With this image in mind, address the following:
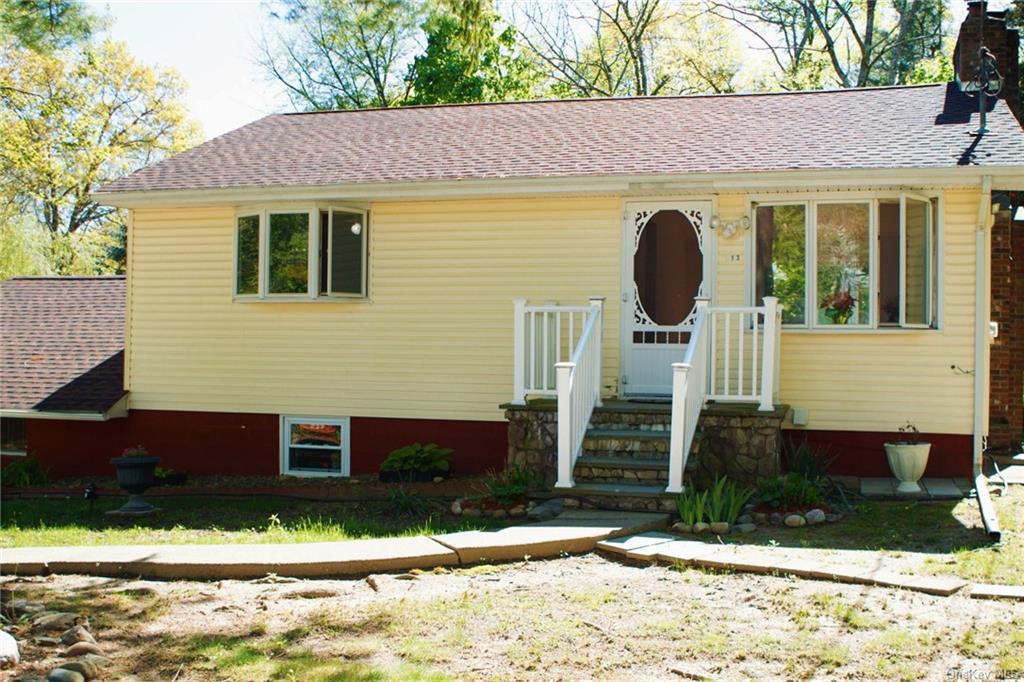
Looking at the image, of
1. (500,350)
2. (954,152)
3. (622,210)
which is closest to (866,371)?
(954,152)

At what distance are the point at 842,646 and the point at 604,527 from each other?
10.3ft

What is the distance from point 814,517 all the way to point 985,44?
797cm

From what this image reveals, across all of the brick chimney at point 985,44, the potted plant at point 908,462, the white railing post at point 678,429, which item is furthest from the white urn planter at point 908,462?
the brick chimney at point 985,44

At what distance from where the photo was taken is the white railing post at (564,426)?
9797 mm

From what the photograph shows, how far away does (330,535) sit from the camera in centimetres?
888

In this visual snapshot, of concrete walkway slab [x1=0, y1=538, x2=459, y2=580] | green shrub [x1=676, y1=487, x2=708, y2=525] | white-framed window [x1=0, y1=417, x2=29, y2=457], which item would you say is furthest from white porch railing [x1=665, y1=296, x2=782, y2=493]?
white-framed window [x1=0, y1=417, x2=29, y2=457]

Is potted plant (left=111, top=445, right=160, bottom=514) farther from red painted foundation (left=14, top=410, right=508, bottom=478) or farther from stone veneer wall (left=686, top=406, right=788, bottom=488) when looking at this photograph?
stone veneer wall (left=686, top=406, right=788, bottom=488)

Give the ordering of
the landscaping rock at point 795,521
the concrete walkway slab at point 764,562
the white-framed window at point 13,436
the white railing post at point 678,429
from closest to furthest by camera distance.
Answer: the concrete walkway slab at point 764,562 < the landscaping rock at point 795,521 < the white railing post at point 678,429 < the white-framed window at point 13,436

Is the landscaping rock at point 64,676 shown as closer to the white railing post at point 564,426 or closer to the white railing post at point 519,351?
the white railing post at point 564,426

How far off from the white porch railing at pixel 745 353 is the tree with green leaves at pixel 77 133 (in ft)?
85.0

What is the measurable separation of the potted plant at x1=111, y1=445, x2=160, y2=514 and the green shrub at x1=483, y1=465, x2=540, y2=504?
3378mm

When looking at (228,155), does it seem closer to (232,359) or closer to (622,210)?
(232,359)

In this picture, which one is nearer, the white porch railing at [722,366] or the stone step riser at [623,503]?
the stone step riser at [623,503]

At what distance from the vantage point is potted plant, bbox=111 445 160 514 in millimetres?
10719
